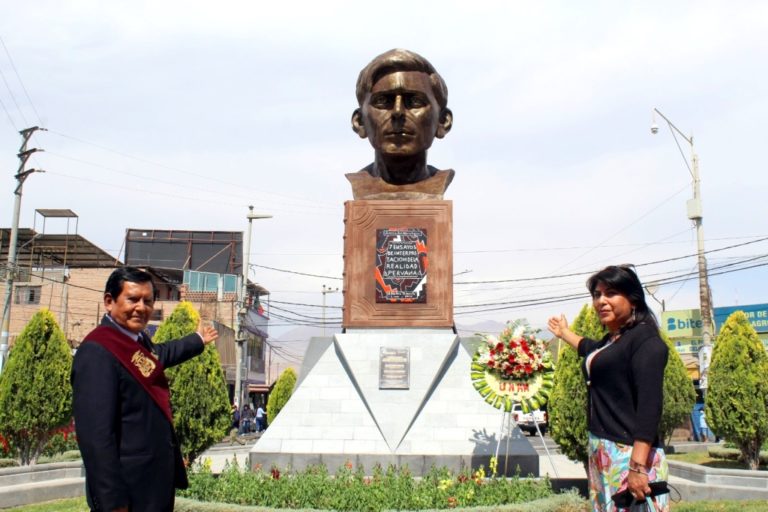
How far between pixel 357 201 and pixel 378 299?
5.36 ft

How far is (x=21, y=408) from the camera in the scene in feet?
33.7

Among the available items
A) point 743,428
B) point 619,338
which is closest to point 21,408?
point 619,338

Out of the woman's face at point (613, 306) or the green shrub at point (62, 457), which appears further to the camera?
the green shrub at point (62, 457)

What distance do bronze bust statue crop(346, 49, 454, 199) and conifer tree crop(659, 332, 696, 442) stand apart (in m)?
6.85

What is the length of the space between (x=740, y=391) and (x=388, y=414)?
17.1 feet

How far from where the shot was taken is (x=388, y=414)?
10164 mm

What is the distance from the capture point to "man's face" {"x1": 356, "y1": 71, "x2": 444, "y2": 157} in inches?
444

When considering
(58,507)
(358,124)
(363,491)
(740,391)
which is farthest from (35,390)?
(740,391)

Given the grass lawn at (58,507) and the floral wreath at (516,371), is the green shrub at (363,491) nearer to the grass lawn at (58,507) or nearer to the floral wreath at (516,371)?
the floral wreath at (516,371)

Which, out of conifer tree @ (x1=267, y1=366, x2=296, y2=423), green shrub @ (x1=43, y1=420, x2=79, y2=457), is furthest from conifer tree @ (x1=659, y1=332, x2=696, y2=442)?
green shrub @ (x1=43, y1=420, x2=79, y2=457)

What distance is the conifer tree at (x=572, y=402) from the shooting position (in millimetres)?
8617

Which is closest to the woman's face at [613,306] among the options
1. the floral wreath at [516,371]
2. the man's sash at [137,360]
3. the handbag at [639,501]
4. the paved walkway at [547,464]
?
the handbag at [639,501]

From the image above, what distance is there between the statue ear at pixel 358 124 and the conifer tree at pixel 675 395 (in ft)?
25.5

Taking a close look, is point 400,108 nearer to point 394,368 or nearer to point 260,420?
point 394,368
